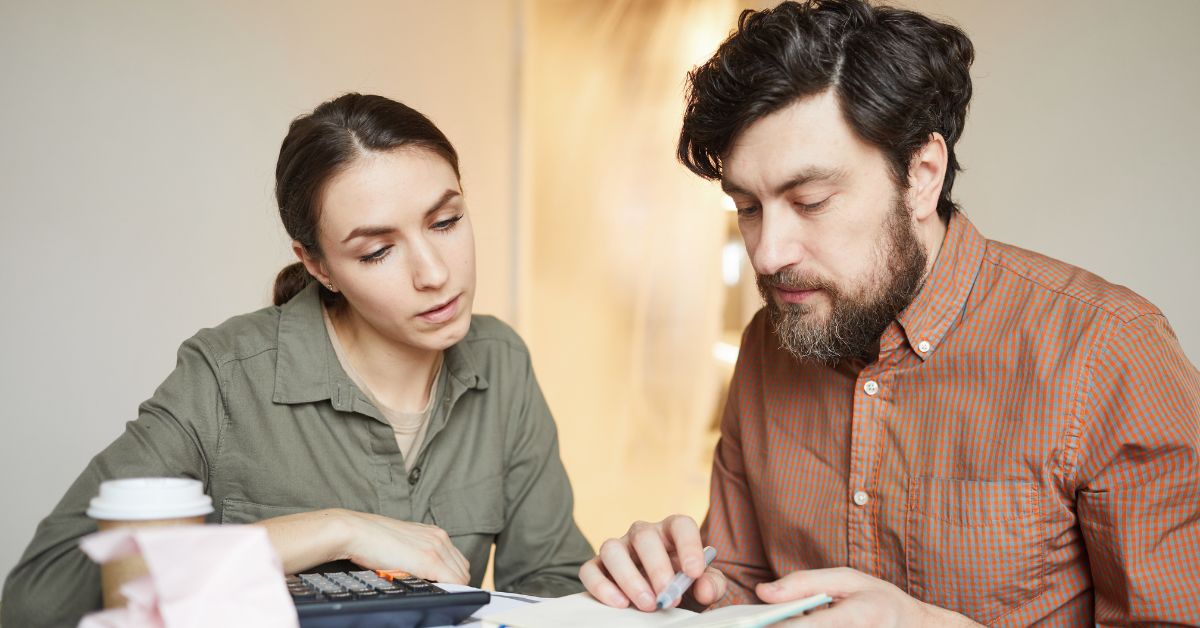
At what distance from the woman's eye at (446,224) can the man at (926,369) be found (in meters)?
0.44

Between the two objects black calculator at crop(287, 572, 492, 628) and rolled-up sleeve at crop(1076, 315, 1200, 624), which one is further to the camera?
rolled-up sleeve at crop(1076, 315, 1200, 624)

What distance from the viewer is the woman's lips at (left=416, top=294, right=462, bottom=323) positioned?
157cm

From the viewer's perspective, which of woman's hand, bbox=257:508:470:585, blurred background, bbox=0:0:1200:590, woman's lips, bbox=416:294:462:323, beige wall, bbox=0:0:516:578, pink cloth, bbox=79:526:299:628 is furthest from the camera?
beige wall, bbox=0:0:516:578

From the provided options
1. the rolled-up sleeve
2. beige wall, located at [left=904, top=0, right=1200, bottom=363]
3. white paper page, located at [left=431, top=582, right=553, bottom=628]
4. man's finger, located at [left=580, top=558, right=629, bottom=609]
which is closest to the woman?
white paper page, located at [left=431, top=582, right=553, bottom=628]

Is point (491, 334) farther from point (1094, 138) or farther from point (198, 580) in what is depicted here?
point (1094, 138)

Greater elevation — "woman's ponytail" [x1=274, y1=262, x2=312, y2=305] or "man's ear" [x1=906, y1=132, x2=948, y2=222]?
"man's ear" [x1=906, y1=132, x2=948, y2=222]

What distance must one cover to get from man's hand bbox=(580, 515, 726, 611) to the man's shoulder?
622mm

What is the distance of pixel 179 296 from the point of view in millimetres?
2410

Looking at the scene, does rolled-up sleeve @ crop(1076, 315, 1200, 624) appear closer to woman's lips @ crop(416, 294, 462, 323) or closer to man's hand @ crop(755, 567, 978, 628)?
man's hand @ crop(755, 567, 978, 628)

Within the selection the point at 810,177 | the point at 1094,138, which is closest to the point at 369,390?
the point at 810,177

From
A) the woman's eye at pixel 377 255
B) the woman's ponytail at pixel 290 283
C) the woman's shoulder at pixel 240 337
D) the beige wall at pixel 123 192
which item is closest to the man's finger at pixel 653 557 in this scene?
the woman's eye at pixel 377 255

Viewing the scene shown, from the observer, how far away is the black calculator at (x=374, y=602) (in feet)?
2.80

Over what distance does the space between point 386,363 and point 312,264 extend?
228 millimetres

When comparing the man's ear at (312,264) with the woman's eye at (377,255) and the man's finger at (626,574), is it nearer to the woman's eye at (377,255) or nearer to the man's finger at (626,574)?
the woman's eye at (377,255)
